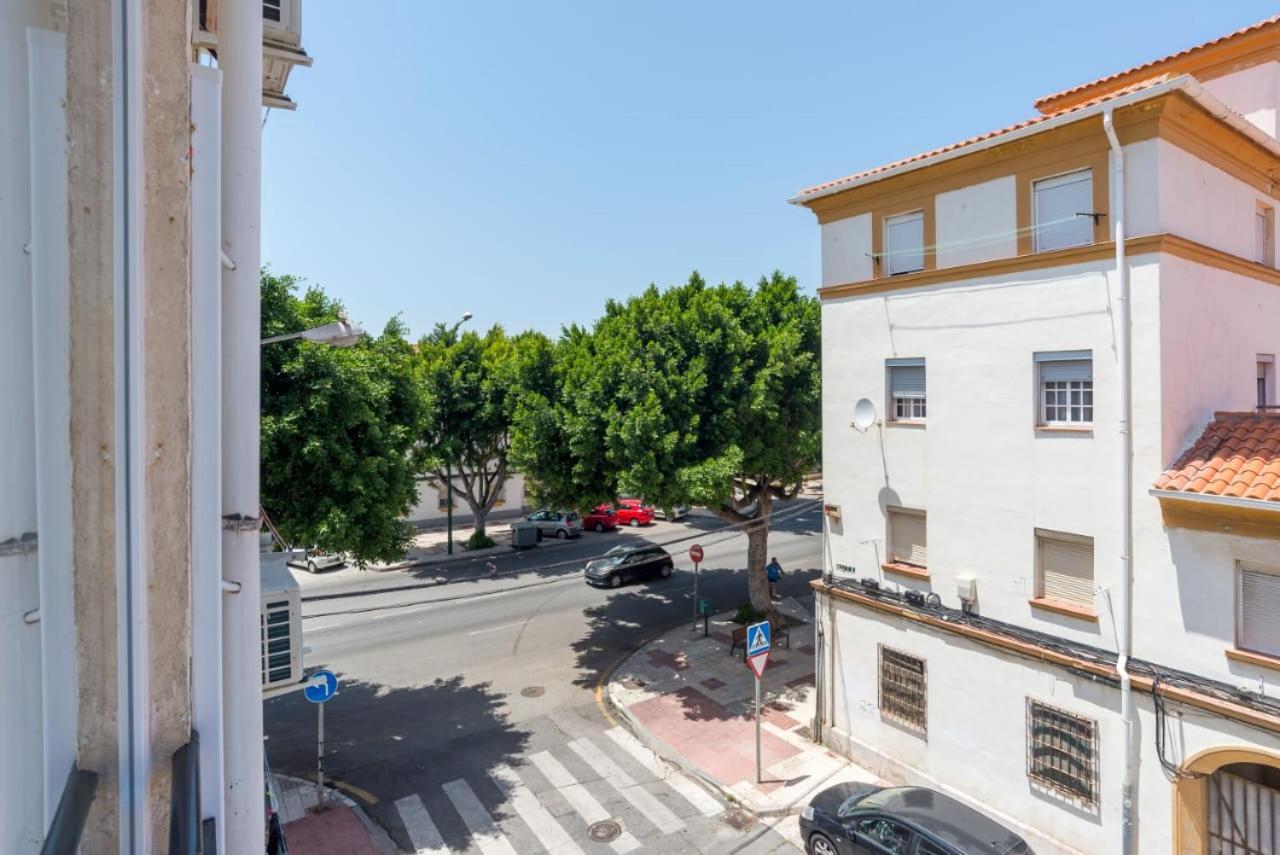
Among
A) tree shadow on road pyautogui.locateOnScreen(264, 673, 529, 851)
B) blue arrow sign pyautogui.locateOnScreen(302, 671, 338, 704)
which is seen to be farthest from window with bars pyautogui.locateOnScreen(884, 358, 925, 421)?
blue arrow sign pyautogui.locateOnScreen(302, 671, 338, 704)

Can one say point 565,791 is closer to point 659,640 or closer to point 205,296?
point 659,640

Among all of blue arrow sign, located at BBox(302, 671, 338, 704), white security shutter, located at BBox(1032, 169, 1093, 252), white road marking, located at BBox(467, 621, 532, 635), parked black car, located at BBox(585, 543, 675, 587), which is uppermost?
white security shutter, located at BBox(1032, 169, 1093, 252)

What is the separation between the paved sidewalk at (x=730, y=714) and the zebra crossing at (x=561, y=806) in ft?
2.22

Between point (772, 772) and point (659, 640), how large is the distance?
643cm

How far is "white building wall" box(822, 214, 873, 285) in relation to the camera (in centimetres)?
1176

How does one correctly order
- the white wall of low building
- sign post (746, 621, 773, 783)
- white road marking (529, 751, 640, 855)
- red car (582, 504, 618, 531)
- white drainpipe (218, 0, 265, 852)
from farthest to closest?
red car (582, 504, 618, 531)
sign post (746, 621, 773, 783)
white road marking (529, 751, 640, 855)
the white wall of low building
white drainpipe (218, 0, 265, 852)

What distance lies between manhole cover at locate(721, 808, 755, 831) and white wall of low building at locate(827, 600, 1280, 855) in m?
2.48

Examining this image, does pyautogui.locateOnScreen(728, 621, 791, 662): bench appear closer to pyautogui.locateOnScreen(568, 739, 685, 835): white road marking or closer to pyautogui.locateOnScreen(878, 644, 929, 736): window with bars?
pyautogui.locateOnScreen(878, 644, 929, 736): window with bars

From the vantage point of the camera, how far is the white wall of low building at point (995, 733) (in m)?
8.30

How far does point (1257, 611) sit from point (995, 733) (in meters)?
3.61

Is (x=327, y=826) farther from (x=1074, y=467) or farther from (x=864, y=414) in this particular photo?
(x=1074, y=467)

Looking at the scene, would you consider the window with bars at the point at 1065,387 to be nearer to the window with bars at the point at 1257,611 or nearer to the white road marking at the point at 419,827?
the window with bars at the point at 1257,611

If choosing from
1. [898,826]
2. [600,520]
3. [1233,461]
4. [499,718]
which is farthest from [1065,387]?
[600,520]

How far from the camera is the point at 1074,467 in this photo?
910 cm
